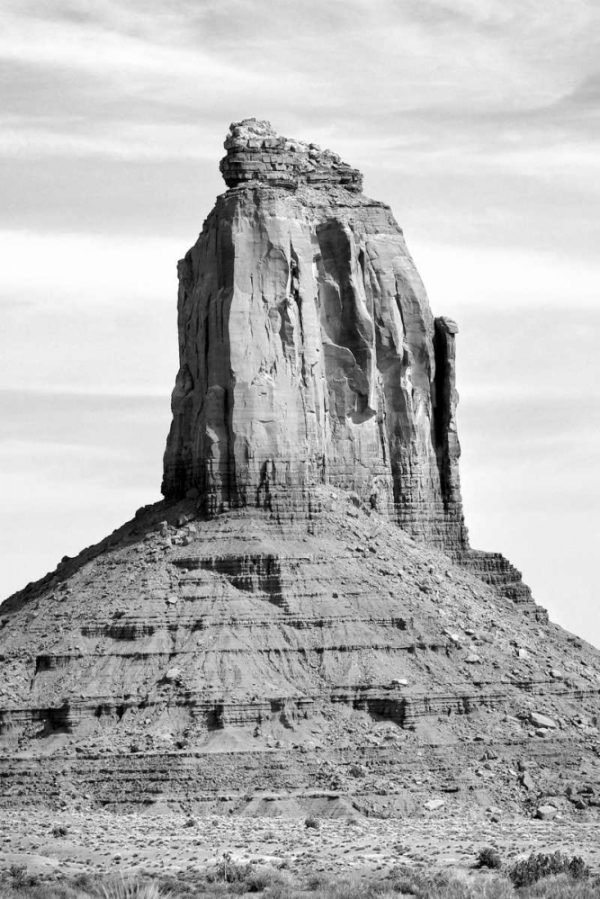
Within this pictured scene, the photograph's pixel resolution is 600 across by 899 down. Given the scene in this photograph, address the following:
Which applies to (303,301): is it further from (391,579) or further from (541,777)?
(541,777)

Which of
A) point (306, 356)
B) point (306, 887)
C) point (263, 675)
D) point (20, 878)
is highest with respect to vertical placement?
point (306, 356)

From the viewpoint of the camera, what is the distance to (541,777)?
508 ft

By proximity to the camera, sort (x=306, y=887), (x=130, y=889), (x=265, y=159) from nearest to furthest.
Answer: (x=130, y=889)
(x=306, y=887)
(x=265, y=159)

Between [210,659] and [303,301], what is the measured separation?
17333mm

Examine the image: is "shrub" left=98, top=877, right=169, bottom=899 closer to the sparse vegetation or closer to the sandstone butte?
the sparse vegetation

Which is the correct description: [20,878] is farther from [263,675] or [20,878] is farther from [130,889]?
[263,675]

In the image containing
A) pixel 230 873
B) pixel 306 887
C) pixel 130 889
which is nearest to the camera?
pixel 130 889

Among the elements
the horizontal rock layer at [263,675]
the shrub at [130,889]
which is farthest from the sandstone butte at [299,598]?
the shrub at [130,889]

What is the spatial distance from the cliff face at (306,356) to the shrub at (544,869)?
26.2 metres

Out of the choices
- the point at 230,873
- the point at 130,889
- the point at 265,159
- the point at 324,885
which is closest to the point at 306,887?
the point at 324,885

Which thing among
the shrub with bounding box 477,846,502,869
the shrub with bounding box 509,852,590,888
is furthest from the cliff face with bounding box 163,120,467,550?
the shrub with bounding box 509,852,590,888

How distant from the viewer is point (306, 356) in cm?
16375

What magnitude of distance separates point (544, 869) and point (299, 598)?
22.6 m

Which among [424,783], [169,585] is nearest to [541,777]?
[424,783]
